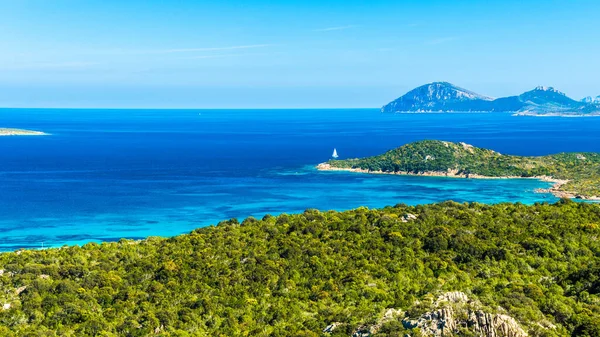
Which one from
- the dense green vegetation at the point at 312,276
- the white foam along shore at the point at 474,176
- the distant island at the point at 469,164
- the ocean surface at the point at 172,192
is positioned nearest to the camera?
the dense green vegetation at the point at 312,276

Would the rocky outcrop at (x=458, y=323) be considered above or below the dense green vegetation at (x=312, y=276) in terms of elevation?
above

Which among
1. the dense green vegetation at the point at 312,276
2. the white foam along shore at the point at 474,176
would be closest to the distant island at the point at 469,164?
the white foam along shore at the point at 474,176

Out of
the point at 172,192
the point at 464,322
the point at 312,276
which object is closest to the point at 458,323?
the point at 464,322

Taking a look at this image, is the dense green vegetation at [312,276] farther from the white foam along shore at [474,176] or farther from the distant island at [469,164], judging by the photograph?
the distant island at [469,164]

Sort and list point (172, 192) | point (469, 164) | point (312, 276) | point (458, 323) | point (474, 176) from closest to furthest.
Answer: point (458, 323), point (312, 276), point (172, 192), point (474, 176), point (469, 164)

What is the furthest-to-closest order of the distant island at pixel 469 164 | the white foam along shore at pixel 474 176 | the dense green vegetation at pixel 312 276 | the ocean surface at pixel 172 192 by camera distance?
the distant island at pixel 469 164
the white foam along shore at pixel 474 176
the ocean surface at pixel 172 192
the dense green vegetation at pixel 312 276

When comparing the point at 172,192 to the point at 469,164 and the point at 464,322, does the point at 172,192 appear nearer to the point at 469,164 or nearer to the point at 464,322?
the point at 469,164

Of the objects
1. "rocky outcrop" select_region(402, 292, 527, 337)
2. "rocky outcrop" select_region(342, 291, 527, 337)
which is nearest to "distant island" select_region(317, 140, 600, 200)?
"rocky outcrop" select_region(342, 291, 527, 337)
